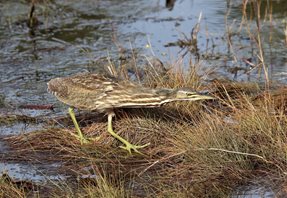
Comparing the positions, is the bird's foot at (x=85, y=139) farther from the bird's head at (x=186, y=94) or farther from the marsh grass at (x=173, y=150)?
the bird's head at (x=186, y=94)

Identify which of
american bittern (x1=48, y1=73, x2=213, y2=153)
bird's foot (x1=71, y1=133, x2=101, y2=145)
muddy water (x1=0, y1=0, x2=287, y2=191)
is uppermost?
american bittern (x1=48, y1=73, x2=213, y2=153)

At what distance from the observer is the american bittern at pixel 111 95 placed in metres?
6.97

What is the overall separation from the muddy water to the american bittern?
4.03ft

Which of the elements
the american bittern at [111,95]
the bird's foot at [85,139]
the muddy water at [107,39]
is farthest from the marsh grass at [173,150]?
the muddy water at [107,39]

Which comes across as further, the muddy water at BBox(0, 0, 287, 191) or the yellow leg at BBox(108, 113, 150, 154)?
the muddy water at BBox(0, 0, 287, 191)

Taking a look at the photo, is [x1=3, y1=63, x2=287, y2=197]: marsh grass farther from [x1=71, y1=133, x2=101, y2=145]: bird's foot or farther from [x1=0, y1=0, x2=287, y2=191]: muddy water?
[x1=0, y1=0, x2=287, y2=191]: muddy water

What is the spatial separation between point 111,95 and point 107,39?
4.77m

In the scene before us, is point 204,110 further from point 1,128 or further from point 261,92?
point 1,128

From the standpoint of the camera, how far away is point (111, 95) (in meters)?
7.05

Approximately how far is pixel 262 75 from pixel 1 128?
342cm

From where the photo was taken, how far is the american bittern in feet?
22.9

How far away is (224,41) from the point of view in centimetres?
1143

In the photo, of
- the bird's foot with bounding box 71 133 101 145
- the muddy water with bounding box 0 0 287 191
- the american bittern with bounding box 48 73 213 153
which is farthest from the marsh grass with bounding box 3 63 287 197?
the muddy water with bounding box 0 0 287 191

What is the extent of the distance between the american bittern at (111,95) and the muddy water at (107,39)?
123 cm
